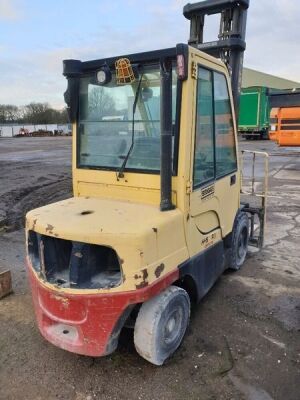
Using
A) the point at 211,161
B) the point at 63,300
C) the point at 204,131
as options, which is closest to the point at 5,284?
the point at 63,300

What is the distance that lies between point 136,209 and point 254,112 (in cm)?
2528

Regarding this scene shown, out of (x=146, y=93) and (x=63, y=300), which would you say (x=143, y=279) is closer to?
(x=63, y=300)

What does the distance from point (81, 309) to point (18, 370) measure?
0.85 metres

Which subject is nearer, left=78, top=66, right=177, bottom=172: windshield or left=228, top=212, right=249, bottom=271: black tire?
left=78, top=66, right=177, bottom=172: windshield

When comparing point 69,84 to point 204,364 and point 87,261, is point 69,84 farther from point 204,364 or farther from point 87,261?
point 204,364

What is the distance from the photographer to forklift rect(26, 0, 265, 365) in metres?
2.82

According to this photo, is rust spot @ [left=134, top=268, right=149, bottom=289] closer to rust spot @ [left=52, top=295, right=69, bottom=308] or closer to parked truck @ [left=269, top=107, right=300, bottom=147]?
rust spot @ [left=52, top=295, right=69, bottom=308]

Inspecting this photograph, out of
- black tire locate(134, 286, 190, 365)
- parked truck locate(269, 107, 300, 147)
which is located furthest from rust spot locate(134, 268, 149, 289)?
parked truck locate(269, 107, 300, 147)

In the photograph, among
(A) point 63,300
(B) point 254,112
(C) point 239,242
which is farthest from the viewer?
(B) point 254,112

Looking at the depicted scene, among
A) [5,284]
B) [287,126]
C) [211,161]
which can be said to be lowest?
[5,284]

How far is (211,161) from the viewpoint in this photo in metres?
3.61

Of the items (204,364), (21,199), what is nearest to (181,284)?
(204,364)

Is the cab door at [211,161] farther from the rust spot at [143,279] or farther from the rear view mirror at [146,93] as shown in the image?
the rust spot at [143,279]

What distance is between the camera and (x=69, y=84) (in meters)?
3.51
